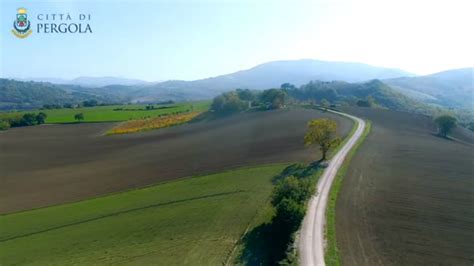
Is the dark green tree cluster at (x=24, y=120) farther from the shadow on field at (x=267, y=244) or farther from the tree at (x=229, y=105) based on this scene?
the shadow on field at (x=267, y=244)

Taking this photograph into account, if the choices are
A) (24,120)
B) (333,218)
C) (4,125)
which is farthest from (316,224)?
(24,120)

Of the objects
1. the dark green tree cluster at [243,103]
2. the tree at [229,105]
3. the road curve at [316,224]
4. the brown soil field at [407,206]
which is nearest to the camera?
the road curve at [316,224]

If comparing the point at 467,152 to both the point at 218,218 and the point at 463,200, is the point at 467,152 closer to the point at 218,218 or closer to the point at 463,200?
the point at 463,200

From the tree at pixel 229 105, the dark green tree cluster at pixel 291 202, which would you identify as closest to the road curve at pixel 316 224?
the dark green tree cluster at pixel 291 202

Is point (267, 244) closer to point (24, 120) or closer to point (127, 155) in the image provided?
point (127, 155)

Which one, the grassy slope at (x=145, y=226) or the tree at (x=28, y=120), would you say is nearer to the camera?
the grassy slope at (x=145, y=226)

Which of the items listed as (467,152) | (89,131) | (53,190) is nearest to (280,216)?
(53,190)

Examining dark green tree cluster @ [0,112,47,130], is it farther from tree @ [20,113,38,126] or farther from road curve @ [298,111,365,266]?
road curve @ [298,111,365,266]
